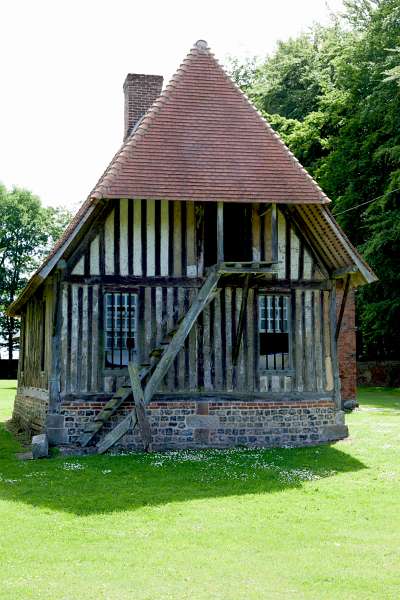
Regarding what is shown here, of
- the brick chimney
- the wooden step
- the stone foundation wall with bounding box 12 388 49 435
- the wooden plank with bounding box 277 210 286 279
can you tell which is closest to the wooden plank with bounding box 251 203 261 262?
the wooden plank with bounding box 277 210 286 279

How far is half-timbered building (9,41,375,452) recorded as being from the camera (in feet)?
50.3

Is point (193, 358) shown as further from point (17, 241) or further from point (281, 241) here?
point (17, 241)

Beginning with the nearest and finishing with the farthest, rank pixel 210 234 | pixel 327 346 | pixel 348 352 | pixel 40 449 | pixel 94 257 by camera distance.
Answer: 1. pixel 40 449
2. pixel 94 257
3. pixel 210 234
4. pixel 327 346
5. pixel 348 352

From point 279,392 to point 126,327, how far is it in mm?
3477

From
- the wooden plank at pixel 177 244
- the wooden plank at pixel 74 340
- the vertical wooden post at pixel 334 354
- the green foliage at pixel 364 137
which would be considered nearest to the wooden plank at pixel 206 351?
the wooden plank at pixel 177 244

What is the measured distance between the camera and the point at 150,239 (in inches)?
637

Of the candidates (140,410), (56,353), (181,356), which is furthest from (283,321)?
(56,353)

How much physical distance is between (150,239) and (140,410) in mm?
3533

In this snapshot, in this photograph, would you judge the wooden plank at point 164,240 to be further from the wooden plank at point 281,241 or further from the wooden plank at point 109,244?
the wooden plank at point 281,241

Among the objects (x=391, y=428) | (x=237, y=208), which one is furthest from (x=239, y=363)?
(x=391, y=428)

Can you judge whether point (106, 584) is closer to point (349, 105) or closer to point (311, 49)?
point (349, 105)

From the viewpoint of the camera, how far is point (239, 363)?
16.4 m

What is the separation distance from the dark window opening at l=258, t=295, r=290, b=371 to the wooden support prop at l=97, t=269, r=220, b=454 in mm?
1813

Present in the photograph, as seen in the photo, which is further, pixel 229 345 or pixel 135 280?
pixel 229 345
